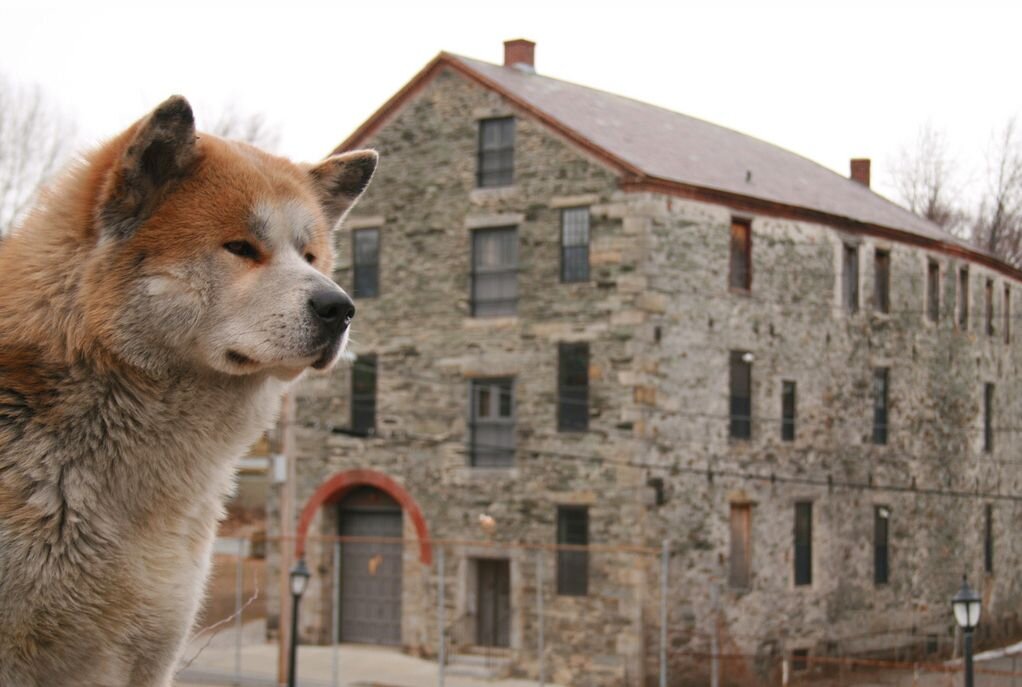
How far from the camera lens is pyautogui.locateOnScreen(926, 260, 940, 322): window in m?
36.0

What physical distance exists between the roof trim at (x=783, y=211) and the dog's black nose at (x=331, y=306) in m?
25.8

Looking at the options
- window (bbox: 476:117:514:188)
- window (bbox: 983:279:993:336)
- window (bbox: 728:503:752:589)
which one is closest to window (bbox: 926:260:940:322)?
window (bbox: 983:279:993:336)

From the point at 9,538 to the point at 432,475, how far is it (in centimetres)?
2819

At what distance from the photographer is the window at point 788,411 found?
102 ft

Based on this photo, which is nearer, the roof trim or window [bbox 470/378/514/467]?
the roof trim

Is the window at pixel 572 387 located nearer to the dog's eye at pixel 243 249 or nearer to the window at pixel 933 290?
the window at pixel 933 290

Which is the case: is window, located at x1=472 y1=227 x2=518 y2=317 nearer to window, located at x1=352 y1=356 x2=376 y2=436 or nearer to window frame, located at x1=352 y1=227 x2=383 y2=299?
window frame, located at x1=352 y1=227 x2=383 y2=299

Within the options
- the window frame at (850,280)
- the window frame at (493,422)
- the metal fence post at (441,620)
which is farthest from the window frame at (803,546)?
the metal fence post at (441,620)

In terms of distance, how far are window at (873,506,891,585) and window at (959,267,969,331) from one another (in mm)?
6416

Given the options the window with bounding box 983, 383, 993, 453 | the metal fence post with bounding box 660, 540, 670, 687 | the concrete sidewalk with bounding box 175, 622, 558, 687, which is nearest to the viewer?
the metal fence post with bounding box 660, 540, 670, 687

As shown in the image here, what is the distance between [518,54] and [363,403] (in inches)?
363

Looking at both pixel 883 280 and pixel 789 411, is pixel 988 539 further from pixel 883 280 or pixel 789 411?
pixel 789 411

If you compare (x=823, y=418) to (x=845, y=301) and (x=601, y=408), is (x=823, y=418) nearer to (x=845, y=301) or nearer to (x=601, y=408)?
(x=845, y=301)

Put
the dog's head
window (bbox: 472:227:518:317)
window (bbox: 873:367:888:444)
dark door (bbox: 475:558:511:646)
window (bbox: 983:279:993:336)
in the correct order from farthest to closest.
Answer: window (bbox: 983:279:993:336)
window (bbox: 873:367:888:444)
window (bbox: 472:227:518:317)
dark door (bbox: 475:558:511:646)
the dog's head
